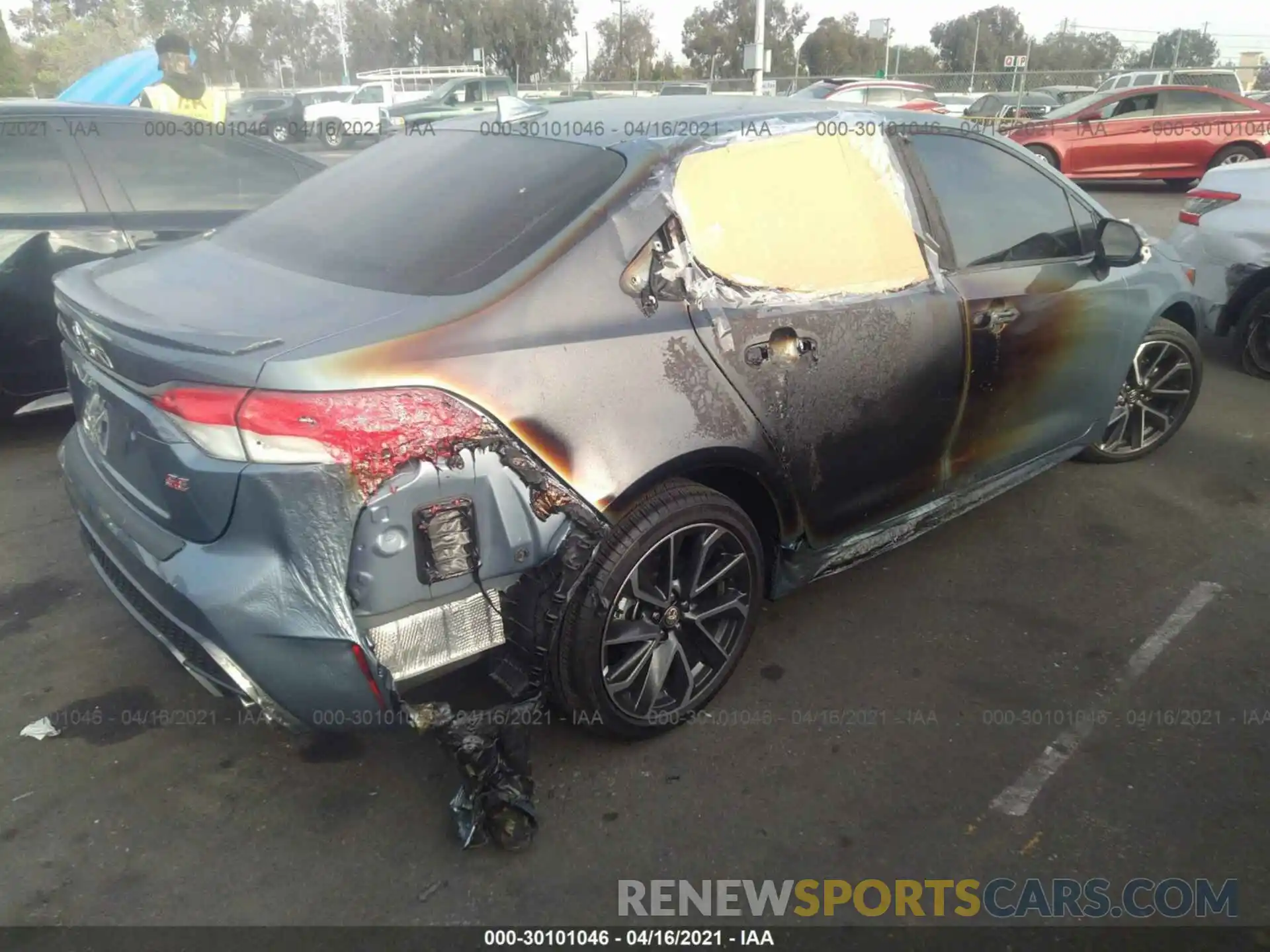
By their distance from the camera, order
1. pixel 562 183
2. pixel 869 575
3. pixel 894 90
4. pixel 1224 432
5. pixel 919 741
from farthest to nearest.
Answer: pixel 894 90
pixel 1224 432
pixel 869 575
pixel 919 741
pixel 562 183

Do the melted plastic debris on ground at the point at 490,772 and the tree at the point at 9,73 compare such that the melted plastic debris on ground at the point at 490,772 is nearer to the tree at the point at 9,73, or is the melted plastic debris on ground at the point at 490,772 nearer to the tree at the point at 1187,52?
the tree at the point at 9,73

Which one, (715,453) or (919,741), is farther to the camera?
(919,741)

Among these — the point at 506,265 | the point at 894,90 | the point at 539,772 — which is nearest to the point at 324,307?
the point at 506,265

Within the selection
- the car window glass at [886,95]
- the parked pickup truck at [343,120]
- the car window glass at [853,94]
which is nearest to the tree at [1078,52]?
the car window glass at [886,95]

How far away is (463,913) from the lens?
2.14m

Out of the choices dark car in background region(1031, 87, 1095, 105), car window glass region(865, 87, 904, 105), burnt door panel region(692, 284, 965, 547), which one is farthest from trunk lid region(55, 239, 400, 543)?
dark car in background region(1031, 87, 1095, 105)

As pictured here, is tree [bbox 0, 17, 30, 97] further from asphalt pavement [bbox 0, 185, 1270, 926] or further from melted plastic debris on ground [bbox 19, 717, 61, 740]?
asphalt pavement [bbox 0, 185, 1270, 926]

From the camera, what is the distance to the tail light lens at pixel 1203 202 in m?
5.92

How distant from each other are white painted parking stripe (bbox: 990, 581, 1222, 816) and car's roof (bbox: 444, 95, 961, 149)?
6.45ft

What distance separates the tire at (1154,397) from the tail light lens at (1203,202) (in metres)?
2.15

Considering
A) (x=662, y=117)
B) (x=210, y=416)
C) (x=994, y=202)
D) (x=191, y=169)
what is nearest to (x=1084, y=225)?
(x=994, y=202)

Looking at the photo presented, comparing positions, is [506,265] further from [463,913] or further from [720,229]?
[463,913]

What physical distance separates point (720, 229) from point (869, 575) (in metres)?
1.65

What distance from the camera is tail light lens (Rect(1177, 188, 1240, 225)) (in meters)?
5.92
